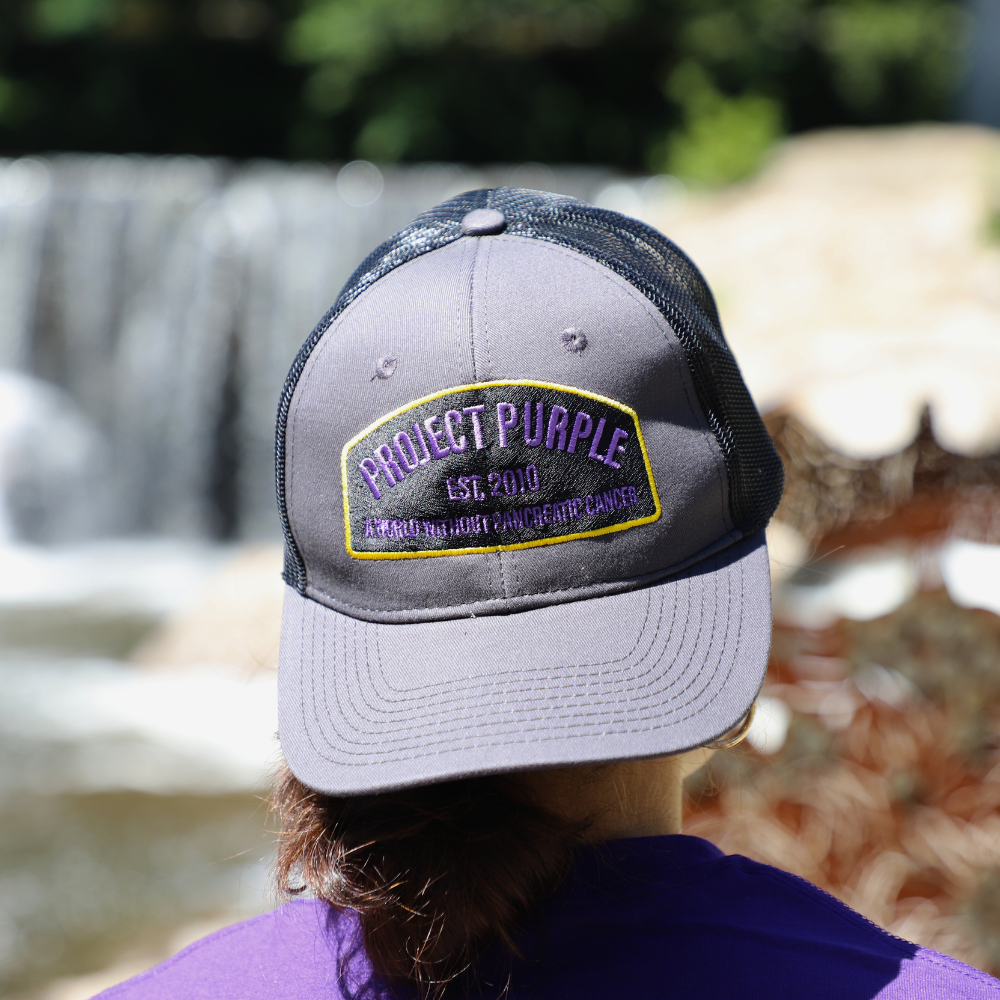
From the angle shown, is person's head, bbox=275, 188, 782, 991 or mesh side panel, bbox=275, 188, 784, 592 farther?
mesh side panel, bbox=275, 188, 784, 592

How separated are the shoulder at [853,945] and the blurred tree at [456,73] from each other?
12.6m

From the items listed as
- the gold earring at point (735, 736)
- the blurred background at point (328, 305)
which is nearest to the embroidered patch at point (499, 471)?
the gold earring at point (735, 736)

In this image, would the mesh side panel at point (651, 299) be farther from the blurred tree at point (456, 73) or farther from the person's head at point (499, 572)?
the blurred tree at point (456, 73)

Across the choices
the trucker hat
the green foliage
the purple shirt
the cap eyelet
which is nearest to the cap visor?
the trucker hat

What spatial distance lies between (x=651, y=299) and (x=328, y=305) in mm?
8879

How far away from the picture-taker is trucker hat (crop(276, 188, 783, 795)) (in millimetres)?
854

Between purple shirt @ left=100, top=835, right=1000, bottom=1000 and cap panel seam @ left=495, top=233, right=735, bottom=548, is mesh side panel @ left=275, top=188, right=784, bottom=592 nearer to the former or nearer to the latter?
cap panel seam @ left=495, top=233, right=735, bottom=548

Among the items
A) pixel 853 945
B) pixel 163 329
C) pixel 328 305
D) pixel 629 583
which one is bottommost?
pixel 163 329

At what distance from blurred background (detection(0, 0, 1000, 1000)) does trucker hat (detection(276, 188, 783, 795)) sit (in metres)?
0.40

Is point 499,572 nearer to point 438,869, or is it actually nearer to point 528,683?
point 528,683

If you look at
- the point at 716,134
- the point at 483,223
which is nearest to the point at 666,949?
the point at 483,223

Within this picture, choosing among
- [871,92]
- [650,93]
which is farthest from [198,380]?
[871,92]

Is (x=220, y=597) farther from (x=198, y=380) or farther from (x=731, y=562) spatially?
(x=731, y=562)

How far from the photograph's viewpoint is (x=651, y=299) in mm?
938
